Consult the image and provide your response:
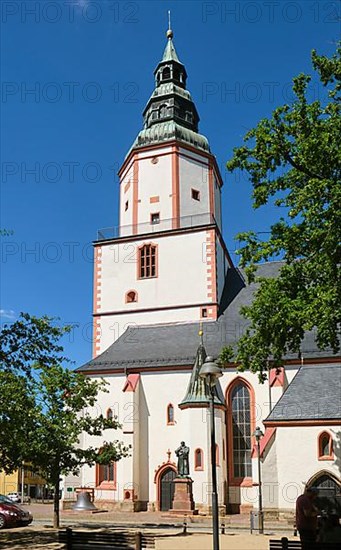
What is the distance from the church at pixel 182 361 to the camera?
25.5 m

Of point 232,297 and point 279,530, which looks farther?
point 232,297

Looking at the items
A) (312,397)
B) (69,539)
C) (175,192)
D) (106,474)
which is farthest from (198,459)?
(175,192)

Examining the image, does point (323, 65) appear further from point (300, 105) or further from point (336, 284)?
point (336, 284)

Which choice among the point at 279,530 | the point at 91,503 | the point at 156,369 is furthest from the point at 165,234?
the point at 279,530

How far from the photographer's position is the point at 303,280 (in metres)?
17.2

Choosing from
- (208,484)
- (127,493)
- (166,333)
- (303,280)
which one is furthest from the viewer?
(166,333)

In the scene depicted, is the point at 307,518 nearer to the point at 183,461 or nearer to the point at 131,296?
the point at 183,461

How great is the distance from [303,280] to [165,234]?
18631mm

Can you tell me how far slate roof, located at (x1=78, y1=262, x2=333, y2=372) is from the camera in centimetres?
3181

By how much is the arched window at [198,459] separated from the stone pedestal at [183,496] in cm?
75

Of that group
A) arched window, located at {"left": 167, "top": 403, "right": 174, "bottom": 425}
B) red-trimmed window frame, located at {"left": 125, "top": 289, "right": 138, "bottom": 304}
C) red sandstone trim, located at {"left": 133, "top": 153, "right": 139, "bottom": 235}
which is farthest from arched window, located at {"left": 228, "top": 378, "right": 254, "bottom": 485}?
red sandstone trim, located at {"left": 133, "top": 153, "right": 139, "bottom": 235}

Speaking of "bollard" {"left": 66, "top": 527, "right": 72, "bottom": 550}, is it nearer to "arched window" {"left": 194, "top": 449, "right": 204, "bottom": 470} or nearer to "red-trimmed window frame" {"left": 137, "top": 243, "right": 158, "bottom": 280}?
"arched window" {"left": 194, "top": 449, "right": 204, "bottom": 470}

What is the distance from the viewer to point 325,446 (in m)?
25.0

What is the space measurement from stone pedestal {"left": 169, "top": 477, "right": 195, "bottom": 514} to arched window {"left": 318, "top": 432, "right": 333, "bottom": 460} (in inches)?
246
